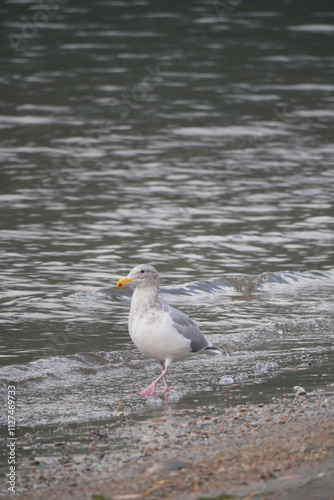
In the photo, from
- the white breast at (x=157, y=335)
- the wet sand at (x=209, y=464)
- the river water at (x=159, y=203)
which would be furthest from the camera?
the river water at (x=159, y=203)

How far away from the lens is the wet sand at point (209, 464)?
4.70m

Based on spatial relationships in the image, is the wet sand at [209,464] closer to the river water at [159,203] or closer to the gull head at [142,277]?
the river water at [159,203]

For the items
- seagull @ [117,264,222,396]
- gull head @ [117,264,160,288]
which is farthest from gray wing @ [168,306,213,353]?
gull head @ [117,264,160,288]

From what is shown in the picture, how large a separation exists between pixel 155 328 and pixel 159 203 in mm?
8939

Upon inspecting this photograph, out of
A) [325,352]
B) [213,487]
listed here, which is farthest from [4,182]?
[213,487]

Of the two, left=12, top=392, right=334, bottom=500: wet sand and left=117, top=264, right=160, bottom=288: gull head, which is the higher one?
left=117, top=264, right=160, bottom=288: gull head

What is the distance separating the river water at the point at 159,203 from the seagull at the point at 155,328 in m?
0.37

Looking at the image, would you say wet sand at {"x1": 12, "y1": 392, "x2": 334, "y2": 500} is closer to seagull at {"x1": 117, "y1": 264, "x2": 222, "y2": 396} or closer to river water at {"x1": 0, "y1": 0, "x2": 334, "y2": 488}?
river water at {"x1": 0, "y1": 0, "x2": 334, "y2": 488}

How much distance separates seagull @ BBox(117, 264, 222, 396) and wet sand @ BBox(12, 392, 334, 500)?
1081mm

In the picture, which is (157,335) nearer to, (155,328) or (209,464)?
(155,328)

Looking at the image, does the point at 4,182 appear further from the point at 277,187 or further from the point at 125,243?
the point at 277,187

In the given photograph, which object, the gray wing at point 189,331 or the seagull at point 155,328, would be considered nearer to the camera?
the seagull at point 155,328

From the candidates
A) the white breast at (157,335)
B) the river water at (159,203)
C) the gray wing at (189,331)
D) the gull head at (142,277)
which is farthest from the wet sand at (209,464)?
the gull head at (142,277)

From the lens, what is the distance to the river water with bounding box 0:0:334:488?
326 inches
